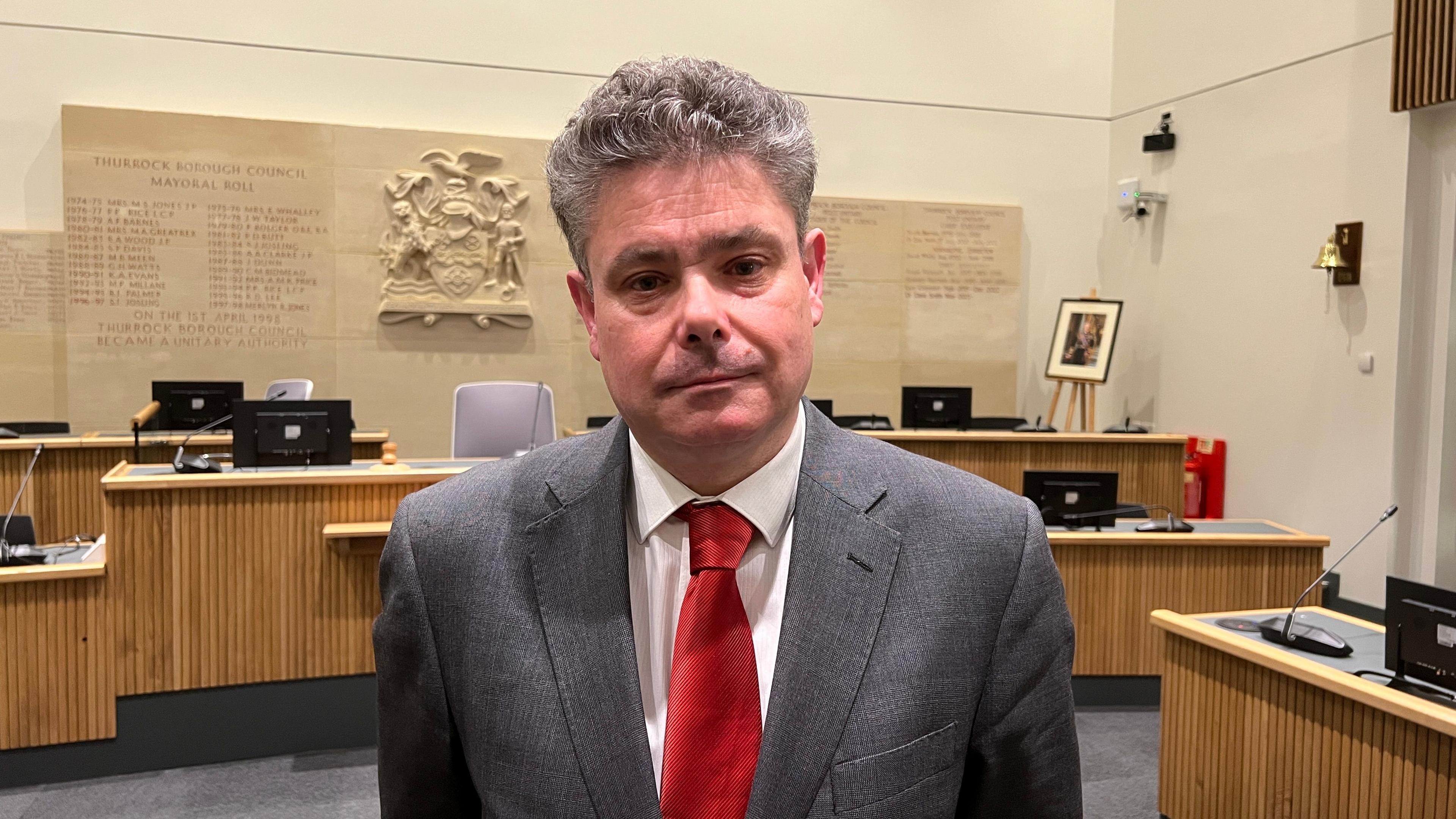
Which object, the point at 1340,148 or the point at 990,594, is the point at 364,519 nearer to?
the point at 990,594

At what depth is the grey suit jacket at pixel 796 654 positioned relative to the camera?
1.05 m

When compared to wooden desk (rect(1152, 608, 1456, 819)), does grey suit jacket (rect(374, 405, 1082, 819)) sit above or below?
above

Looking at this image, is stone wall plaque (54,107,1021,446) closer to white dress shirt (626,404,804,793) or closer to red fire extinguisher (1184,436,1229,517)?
red fire extinguisher (1184,436,1229,517)

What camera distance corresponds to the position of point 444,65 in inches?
305

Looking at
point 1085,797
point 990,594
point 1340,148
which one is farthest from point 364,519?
point 1340,148

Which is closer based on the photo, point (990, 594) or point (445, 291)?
point (990, 594)

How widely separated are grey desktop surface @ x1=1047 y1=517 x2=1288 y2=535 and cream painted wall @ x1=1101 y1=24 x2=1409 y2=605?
2063 millimetres

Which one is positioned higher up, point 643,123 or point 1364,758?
point 643,123

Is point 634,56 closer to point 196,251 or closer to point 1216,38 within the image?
point 196,251

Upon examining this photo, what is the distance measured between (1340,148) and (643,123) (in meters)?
6.96

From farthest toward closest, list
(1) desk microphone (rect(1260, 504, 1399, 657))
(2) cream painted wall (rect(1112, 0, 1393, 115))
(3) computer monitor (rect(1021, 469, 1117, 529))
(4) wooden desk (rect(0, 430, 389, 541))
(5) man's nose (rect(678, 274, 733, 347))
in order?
1. (2) cream painted wall (rect(1112, 0, 1393, 115))
2. (4) wooden desk (rect(0, 430, 389, 541))
3. (3) computer monitor (rect(1021, 469, 1117, 529))
4. (1) desk microphone (rect(1260, 504, 1399, 657))
5. (5) man's nose (rect(678, 274, 733, 347))

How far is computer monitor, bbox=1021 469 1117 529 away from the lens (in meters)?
4.46

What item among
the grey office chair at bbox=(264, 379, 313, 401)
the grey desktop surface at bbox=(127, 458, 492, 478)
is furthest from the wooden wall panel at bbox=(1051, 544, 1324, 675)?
the grey office chair at bbox=(264, 379, 313, 401)

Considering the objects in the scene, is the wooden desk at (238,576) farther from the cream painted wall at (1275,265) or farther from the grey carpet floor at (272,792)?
the cream painted wall at (1275,265)
